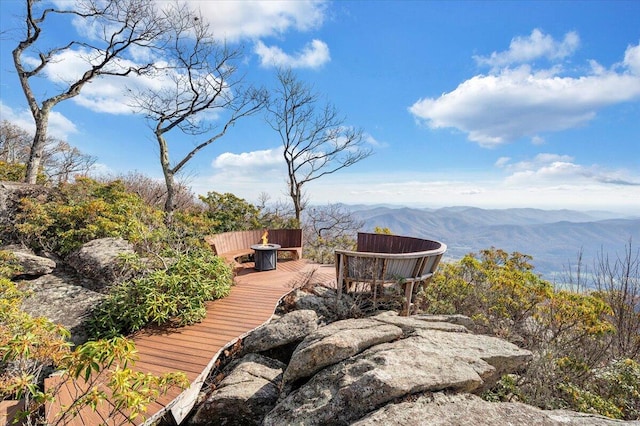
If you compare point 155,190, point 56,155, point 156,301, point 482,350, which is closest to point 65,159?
point 56,155

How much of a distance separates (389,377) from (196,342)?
8.62ft

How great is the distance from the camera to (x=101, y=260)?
5.19 m

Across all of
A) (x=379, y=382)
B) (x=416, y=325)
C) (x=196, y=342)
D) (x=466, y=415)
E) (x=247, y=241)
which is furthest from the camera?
(x=247, y=241)

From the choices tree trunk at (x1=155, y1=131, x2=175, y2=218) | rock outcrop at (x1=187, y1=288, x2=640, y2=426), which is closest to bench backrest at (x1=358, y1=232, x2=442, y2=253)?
rock outcrop at (x1=187, y1=288, x2=640, y2=426)

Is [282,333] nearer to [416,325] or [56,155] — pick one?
[416,325]

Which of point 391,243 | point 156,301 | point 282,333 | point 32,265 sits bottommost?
point 282,333

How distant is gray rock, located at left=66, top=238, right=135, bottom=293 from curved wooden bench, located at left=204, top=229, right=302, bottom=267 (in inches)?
74.8

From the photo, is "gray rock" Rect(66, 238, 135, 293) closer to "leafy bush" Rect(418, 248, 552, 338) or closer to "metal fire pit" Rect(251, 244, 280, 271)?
"metal fire pit" Rect(251, 244, 280, 271)

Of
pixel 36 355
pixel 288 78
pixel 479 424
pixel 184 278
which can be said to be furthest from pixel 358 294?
pixel 288 78

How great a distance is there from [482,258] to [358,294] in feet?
9.69

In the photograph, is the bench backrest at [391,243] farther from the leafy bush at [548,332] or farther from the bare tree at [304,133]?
the bare tree at [304,133]

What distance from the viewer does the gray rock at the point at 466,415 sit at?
1.94 metres

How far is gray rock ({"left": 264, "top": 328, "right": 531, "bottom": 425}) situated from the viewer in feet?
7.28

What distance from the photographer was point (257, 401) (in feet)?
9.77
